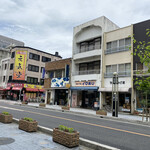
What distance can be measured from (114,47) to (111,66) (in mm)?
2778

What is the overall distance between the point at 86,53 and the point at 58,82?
25.0 ft

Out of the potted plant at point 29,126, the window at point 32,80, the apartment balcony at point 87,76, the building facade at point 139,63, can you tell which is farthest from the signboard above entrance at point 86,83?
the window at point 32,80

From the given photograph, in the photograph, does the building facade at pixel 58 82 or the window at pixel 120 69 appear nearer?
the window at pixel 120 69

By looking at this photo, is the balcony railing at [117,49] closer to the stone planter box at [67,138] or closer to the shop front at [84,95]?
the shop front at [84,95]

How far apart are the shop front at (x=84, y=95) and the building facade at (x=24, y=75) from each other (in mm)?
17421

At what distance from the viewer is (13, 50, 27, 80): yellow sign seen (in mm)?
41625

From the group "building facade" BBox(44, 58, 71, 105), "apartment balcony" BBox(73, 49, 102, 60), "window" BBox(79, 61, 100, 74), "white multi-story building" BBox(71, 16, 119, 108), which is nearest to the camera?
"apartment balcony" BBox(73, 49, 102, 60)

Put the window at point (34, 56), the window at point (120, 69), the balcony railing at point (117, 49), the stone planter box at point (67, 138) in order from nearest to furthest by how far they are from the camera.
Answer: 1. the stone planter box at point (67, 138)
2. the window at point (120, 69)
3. the balcony railing at point (117, 49)
4. the window at point (34, 56)

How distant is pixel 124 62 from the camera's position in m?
21.3

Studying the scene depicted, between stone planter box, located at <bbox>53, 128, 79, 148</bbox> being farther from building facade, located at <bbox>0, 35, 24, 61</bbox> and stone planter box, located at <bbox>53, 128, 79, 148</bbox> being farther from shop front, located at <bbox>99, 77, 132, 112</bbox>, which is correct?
building facade, located at <bbox>0, 35, 24, 61</bbox>

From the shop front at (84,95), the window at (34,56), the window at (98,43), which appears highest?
the window at (34,56)

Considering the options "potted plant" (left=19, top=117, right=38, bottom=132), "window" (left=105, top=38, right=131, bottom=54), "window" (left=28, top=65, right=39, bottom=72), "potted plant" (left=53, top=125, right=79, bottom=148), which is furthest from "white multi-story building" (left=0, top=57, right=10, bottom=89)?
"potted plant" (left=53, top=125, right=79, bottom=148)

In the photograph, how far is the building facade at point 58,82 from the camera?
28.2 meters

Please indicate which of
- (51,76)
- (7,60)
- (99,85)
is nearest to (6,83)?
(7,60)
